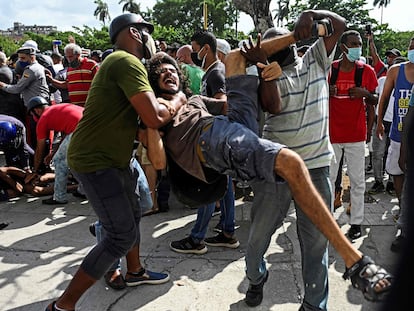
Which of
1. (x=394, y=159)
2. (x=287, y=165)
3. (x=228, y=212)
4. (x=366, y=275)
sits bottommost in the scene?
(x=228, y=212)

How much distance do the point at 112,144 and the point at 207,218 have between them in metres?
1.56

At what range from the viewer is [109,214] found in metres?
2.63

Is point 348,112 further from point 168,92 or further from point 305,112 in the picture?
point 168,92

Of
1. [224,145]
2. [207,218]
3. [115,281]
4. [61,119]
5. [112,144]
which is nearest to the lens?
[224,145]

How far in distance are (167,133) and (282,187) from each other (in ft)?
2.65

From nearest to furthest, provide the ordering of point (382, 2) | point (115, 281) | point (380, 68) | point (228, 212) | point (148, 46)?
point (148, 46), point (115, 281), point (228, 212), point (380, 68), point (382, 2)

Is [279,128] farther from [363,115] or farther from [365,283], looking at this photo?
[363,115]

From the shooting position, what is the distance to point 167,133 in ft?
8.23

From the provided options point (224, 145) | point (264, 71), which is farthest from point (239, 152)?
point (264, 71)

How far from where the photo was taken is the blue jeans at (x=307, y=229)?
8.56ft

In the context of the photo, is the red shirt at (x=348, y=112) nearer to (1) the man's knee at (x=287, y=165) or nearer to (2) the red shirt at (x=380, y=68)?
(1) the man's knee at (x=287, y=165)

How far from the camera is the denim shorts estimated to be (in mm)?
2109

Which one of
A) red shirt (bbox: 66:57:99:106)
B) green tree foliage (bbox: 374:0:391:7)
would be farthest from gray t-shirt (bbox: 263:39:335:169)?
green tree foliage (bbox: 374:0:391:7)

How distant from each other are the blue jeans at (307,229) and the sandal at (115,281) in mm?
1193
